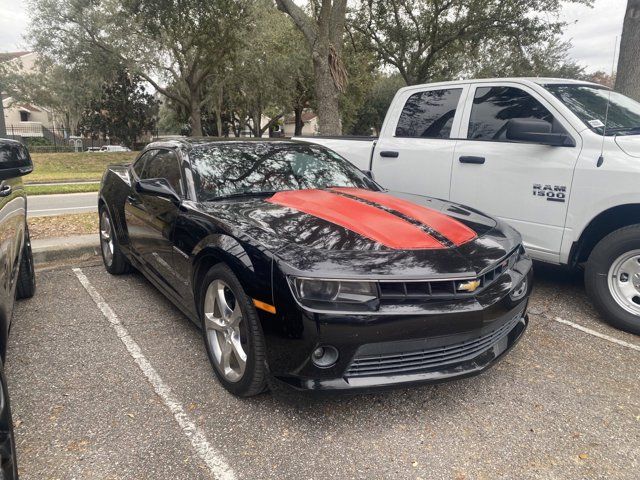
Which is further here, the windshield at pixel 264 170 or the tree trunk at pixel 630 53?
the tree trunk at pixel 630 53

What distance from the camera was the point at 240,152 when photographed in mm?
3844

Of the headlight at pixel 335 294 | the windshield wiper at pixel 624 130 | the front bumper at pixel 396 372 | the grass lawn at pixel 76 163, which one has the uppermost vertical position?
the windshield wiper at pixel 624 130

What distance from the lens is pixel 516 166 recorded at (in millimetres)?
4266

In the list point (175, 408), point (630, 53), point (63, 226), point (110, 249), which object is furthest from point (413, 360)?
point (630, 53)

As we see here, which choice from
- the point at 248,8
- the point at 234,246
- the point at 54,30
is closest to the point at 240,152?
the point at 234,246

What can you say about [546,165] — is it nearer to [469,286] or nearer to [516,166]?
[516,166]

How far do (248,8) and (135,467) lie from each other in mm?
18413

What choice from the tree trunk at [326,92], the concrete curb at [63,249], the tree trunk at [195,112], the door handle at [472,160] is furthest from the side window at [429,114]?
the tree trunk at [195,112]

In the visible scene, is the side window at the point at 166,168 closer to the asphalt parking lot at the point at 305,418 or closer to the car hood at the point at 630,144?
the asphalt parking lot at the point at 305,418

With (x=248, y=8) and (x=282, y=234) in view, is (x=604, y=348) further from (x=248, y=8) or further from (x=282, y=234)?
(x=248, y=8)

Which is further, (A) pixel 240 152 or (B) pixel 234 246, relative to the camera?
(A) pixel 240 152

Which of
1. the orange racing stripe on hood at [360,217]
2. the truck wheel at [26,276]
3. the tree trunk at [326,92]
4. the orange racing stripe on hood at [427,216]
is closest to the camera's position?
the orange racing stripe on hood at [360,217]

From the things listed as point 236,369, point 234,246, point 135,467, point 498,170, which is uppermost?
point 498,170

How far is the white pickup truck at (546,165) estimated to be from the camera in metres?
3.75
